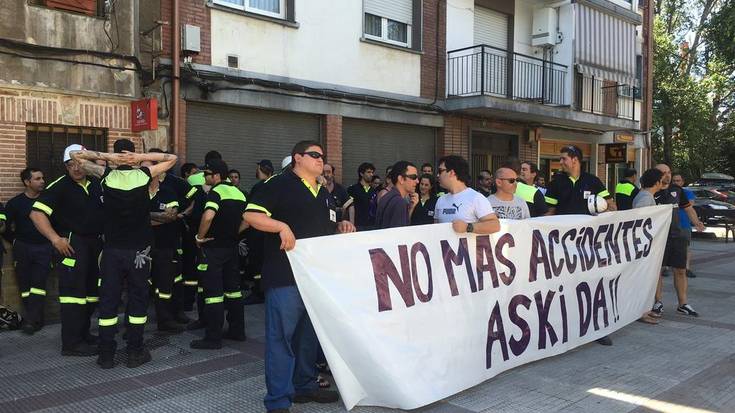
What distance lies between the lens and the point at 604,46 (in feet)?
54.7

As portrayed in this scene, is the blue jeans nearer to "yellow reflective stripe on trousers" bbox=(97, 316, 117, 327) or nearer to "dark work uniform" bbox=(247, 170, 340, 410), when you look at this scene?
"dark work uniform" bbox=(247, 170, 340, 410)

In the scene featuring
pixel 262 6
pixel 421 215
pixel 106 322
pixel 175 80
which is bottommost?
pixel 106 322

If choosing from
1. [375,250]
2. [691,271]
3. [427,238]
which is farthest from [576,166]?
[691,271]

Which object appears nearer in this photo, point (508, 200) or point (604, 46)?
point (508, 200)

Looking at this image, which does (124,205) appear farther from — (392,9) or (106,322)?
(392,9)

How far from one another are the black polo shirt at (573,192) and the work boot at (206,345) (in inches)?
153

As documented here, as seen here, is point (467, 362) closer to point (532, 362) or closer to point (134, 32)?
point (532, 362)

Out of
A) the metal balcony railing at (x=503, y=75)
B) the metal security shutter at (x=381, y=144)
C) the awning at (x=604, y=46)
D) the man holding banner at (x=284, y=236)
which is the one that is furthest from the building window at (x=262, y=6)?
the awning at (x=604, y=46)

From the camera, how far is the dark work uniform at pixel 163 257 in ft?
21.5

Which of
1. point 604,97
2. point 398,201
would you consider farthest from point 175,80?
point 604,97

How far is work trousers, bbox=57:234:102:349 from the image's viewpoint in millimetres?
5574

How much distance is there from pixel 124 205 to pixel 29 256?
2.41 metres

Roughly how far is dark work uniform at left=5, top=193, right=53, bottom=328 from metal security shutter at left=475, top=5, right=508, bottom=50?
10.6 m

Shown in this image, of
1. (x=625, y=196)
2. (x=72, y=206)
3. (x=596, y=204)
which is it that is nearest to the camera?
(x=72, y=206)
